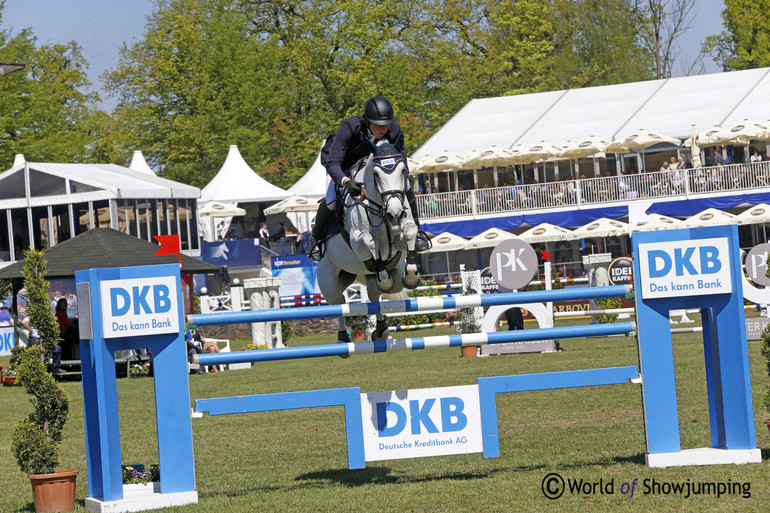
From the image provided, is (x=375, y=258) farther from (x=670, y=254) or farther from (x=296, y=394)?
(x=670, y=254)

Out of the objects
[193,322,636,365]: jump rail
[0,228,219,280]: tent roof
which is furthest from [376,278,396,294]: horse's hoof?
[0,228,219,280]: tent roof

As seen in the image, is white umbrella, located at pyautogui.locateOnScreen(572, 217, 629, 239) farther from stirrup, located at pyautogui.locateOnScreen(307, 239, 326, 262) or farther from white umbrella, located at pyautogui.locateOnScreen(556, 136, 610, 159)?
stirrup, located at pyautogui.locateOnScreen(307, 239, 326, 262)

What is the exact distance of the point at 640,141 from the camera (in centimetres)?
3434

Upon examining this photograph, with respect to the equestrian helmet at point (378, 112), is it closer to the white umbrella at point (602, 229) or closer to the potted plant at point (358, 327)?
the potted plant at point (358, 327)

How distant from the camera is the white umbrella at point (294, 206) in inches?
1355

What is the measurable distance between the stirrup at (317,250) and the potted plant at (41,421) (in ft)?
7.78

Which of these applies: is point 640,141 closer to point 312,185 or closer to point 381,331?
point 312,185

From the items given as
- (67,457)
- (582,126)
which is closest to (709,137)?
(582,126)

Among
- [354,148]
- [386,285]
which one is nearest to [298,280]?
[354,148]

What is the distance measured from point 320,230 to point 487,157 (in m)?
27.6

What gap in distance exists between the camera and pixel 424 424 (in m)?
7.16

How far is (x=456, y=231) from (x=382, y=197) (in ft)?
93.3

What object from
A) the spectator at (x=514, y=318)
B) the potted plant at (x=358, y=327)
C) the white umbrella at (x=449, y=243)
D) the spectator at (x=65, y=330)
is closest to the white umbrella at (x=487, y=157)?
the white umbrella at (x=449, y=243)

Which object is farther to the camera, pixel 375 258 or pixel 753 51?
pixel 753 51
